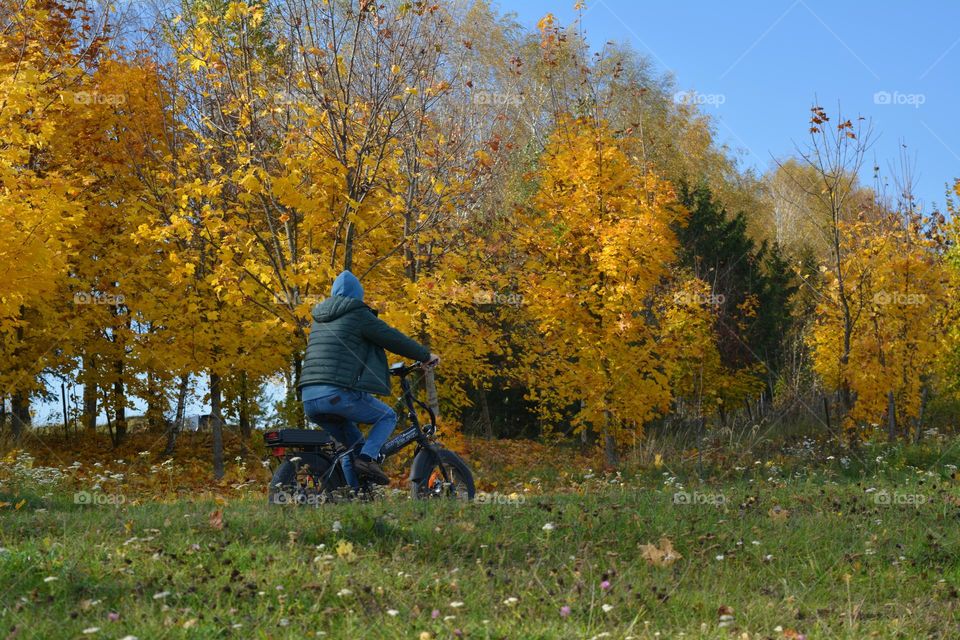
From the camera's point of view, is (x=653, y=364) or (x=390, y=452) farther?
(x=653, y=364)

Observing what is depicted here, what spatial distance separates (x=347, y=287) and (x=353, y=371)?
0.75m

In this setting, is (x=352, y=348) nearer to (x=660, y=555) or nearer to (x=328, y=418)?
(x=328, y=418)

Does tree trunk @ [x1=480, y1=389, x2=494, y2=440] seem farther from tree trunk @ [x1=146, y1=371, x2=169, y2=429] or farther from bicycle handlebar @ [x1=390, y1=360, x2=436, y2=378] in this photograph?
bicycle handlebar @ [x1=390, y1=360, x2=436, y2=378]

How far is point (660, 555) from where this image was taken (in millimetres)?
5988

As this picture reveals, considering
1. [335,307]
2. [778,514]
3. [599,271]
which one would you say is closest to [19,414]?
[599,271]

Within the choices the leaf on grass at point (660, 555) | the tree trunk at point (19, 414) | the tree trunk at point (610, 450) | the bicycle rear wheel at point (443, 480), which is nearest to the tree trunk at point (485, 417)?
the tree trunk at point (610, 450)

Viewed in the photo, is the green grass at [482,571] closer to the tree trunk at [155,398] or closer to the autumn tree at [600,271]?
the autumn tree at [600,271]

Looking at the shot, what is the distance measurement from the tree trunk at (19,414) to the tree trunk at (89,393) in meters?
1.08

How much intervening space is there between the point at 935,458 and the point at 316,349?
9.27 meters

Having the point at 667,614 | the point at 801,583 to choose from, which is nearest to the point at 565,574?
the point at 667,614

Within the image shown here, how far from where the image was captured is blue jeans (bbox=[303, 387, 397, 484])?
7453 mm

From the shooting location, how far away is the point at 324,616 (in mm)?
4492

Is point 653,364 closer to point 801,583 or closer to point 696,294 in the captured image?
point 696,294

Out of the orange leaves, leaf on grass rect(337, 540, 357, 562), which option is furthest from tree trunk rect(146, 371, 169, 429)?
leaf on grass rect(337, 540, 357, 562)
